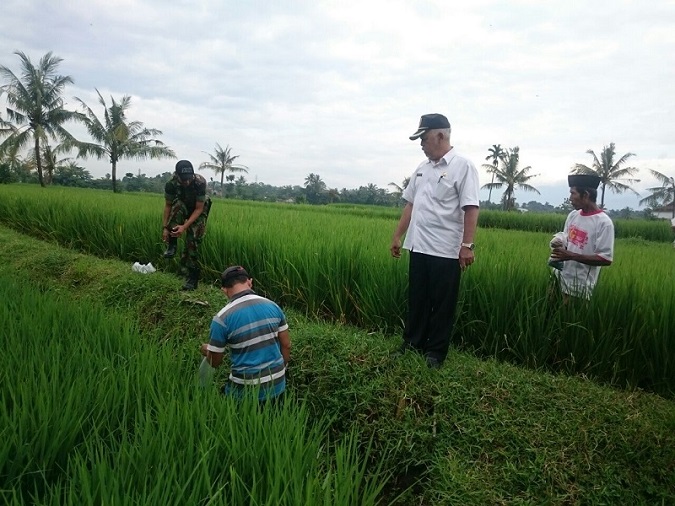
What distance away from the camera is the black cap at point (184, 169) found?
420cm

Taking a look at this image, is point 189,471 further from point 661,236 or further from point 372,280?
point 661,236

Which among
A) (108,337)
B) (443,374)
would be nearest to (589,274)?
(443,374)

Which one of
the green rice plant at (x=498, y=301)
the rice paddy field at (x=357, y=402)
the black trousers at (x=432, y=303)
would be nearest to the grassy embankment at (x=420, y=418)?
the rice paddy field at (x=357, y=402)

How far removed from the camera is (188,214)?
14.9 ft

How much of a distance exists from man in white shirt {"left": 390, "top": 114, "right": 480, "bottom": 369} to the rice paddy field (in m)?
0.30

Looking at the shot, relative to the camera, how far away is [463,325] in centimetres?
325

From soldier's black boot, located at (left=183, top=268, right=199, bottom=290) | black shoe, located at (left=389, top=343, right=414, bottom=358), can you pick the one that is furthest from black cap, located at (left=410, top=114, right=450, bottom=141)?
soldier's black boot, located at (left=183, top=268, right=199, bottom=290)

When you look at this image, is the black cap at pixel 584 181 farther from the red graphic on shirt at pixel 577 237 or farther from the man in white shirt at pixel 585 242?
the red graphic on shirt at pixel 577 237

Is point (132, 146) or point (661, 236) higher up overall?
point (132, 146)

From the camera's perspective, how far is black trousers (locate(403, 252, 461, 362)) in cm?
277

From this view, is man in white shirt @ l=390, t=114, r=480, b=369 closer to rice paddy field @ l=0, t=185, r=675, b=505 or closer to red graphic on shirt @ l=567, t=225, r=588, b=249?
rice paddy field @ l=0, t=185, r=675, b=505

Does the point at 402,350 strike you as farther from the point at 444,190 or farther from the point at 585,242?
the point at 585,242

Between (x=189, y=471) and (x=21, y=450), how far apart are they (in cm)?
48

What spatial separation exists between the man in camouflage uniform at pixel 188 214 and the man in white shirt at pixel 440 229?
7.78 feet
